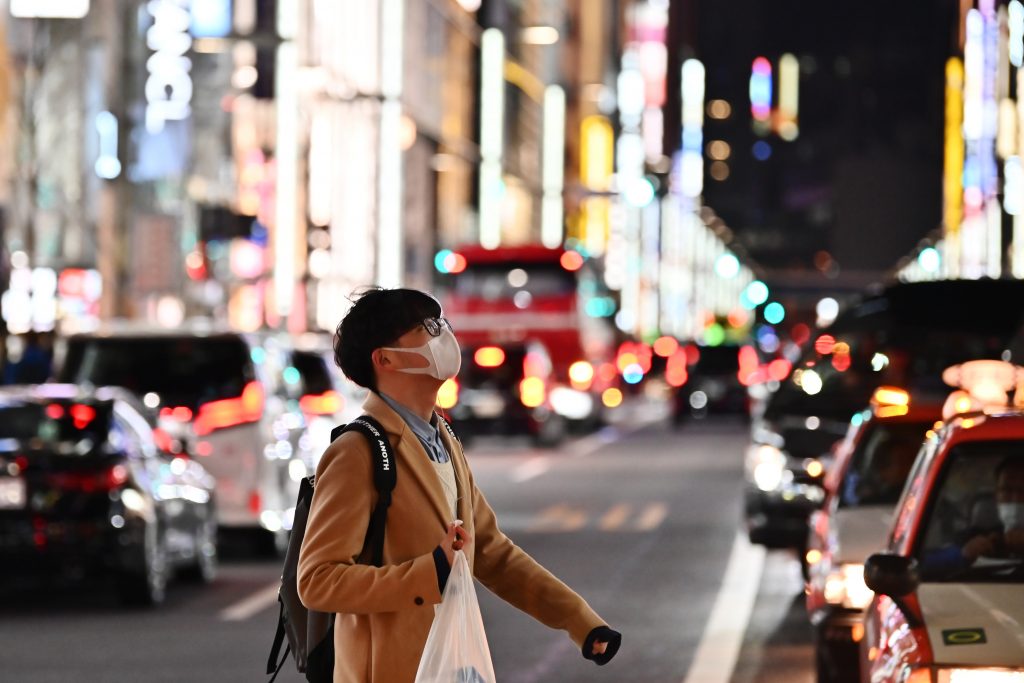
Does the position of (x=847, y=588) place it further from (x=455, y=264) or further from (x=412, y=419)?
(x=455, y=264)

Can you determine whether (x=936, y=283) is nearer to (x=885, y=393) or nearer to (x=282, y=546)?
(x=885, y=393)

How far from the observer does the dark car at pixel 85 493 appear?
14164 mm

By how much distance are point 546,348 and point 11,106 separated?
16.3 m

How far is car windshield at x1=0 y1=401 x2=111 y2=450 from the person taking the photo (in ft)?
48.2

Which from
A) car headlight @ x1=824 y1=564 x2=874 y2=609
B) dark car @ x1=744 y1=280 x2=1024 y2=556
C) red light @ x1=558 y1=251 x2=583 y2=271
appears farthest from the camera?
red light @ x1=558 y1=251 x2=583 y2=271

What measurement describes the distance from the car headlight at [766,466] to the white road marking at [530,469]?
13.8 m

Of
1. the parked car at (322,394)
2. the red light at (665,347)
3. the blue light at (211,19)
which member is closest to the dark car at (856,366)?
the parked car at (322,394)

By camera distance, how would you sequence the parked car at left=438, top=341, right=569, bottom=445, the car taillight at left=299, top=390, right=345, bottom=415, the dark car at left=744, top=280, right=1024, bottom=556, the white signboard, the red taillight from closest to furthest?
the dark car at left=744, top=280, right=1024, bottom=556 < the red taillight < the car taillight at left=299, top=390, right=345, bottom=415 < the white signboard < the parked car at left=438, top=341, right=569, bottom=445

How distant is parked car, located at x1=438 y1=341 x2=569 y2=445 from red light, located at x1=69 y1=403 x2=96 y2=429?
2510 centimetres

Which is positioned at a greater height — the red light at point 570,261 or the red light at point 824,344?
the red light at point 570,261

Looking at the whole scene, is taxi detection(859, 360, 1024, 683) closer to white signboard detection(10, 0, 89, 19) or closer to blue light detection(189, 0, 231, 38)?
white signboard detection(10, 0, 89, 19)

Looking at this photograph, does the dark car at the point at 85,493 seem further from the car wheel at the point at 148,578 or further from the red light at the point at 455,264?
the red light at the point at 455,264

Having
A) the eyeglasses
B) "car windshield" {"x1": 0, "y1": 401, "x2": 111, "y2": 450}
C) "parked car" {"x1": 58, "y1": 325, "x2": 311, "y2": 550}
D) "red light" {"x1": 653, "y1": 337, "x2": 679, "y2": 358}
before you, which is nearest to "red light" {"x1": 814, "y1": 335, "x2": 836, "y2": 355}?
"parked car" {"x1": 58, "y1": 325, "x2": 311, "y2": 550}

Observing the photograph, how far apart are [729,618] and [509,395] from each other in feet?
90.5
